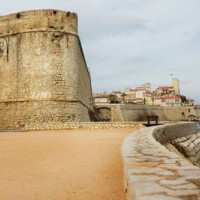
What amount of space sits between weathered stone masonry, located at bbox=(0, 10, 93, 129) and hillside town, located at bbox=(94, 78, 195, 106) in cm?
5456

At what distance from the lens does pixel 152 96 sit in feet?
298

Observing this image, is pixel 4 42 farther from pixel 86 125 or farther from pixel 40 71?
pixel 86 125

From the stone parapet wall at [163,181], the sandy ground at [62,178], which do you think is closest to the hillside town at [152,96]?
the sandy ground at [62,178]

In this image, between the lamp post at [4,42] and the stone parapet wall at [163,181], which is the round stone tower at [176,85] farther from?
the stone parapet wall at [163,181]

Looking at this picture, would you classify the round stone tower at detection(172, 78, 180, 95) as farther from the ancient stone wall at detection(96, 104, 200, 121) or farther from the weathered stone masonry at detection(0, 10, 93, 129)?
the weathered stone masonry at detection(0, 10, 93, 129)

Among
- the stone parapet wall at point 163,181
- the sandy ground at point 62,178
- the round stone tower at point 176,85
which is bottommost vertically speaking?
the sandy ground at point 62,178

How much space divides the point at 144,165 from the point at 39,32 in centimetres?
1726

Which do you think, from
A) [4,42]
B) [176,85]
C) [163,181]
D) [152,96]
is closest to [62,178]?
[163,181]

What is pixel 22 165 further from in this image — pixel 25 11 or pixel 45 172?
pixel 25 11

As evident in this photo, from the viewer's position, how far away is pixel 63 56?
59.5 feet

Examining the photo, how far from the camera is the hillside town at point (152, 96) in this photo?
267 ft

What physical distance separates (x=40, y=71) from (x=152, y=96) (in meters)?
76.9

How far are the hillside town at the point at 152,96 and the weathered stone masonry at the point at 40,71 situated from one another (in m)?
54.6

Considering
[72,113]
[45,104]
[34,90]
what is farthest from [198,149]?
[34,90]
